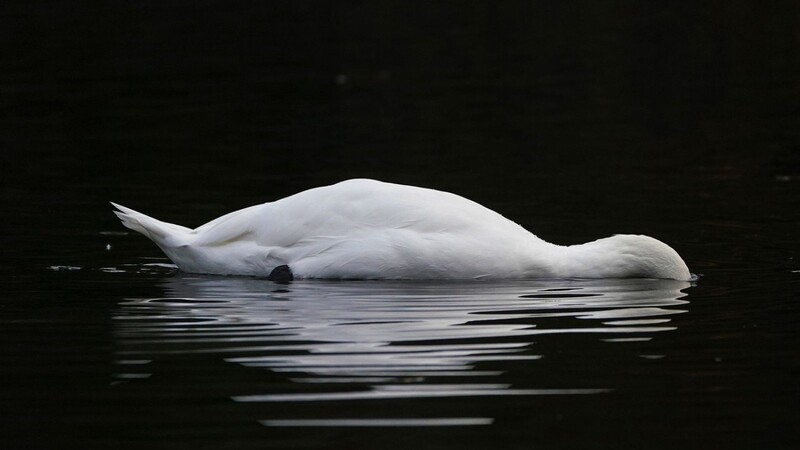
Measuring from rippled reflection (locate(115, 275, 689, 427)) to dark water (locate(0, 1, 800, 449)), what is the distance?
0.10ft

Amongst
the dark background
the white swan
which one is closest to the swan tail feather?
the white swan

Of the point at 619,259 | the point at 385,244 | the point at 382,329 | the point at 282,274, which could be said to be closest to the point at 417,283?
the point at 385,244

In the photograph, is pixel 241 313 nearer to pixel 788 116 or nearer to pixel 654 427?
pixel 654 427

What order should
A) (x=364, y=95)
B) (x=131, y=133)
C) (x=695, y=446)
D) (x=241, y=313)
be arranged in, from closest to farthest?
1. (x=695, y=446)
2. (x=241, y=313)
3. (x=131, y=133)
4. (x=364, y=95)

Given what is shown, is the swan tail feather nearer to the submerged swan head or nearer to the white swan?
the white swan

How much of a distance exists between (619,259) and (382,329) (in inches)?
110

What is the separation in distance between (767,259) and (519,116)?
10716mm

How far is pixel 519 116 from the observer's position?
2302cm

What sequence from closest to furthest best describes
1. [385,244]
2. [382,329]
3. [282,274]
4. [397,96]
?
[382,329], [385,244], [282,274], [397,96]

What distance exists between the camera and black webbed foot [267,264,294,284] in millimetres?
11836

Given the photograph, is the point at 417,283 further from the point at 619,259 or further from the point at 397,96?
the point at 397,96

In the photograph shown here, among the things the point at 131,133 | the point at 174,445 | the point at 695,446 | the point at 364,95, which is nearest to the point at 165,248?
the point at 174,445

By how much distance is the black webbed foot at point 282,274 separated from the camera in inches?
466

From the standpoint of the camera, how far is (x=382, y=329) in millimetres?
9883
